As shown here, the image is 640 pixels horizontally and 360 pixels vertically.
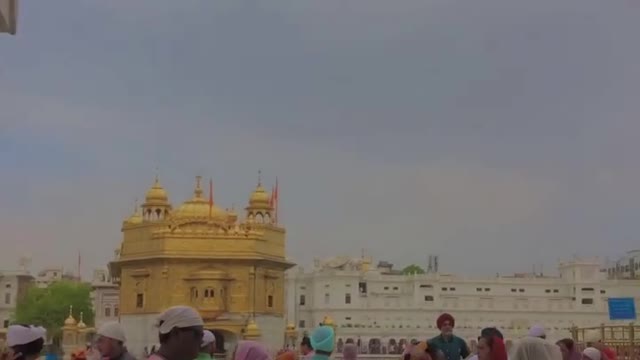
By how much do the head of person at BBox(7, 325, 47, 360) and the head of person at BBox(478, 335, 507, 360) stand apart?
9.37ft

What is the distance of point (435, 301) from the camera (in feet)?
242

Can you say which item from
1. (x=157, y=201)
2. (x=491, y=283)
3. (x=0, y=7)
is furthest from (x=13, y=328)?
(x=491, y=283)

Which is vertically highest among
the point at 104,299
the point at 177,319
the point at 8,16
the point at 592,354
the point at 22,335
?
the point at 8,16

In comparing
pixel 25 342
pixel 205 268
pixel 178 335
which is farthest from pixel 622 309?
pixel 178 335

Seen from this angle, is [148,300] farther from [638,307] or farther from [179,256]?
[638,307]

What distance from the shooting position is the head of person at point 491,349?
20.4 ft

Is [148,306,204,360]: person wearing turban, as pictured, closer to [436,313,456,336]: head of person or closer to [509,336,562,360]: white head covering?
[509,336,562,360]: white head covering

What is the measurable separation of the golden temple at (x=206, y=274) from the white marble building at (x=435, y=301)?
1031 inches

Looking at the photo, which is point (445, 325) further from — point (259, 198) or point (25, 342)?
point (259, 198)

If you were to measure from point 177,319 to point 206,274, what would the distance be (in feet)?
114

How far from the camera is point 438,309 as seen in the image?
72.3 metres

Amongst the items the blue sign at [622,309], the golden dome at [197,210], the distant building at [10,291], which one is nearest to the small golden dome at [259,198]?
the golden dome at [197,210]

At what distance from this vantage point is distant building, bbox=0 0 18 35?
4.19 meters

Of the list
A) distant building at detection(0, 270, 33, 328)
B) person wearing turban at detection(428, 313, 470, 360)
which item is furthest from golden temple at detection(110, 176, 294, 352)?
distant building at detection(0, 270, 33, 328)
